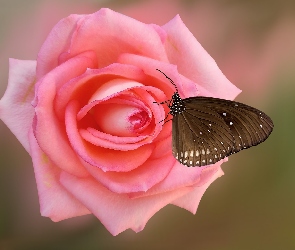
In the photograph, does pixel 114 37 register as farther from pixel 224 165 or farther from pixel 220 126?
pixel 224 165

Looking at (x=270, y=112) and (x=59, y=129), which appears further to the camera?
(x=270, y=112)

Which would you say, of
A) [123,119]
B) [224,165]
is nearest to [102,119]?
[123,119]

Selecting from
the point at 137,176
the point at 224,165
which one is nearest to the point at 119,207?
the point at 137,176

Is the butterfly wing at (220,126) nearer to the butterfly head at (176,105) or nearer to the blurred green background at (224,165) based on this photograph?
the butterfly head at (176,105)

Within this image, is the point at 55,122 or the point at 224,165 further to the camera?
the point at 224,165

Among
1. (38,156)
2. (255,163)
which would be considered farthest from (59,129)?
(255,163)

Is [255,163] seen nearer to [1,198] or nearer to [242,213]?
[242,213]

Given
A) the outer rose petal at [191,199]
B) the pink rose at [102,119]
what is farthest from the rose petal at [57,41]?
the outer rose petal at [191,199]
